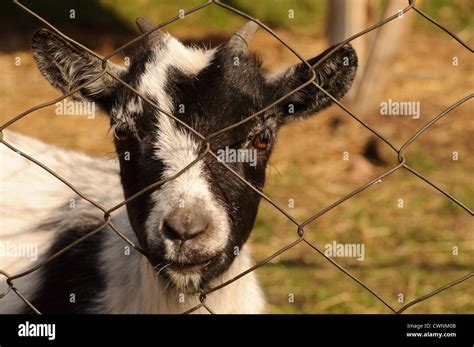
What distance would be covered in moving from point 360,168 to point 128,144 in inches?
144

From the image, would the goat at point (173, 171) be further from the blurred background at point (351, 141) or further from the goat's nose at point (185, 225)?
the blurred background at point (351, 141)

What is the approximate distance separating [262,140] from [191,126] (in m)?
0.33

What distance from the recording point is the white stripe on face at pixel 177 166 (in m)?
2.72

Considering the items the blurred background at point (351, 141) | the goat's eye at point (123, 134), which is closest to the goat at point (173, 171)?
the goat's eye at point (123, 134)

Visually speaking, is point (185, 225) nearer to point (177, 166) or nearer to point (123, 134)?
point (177, 166)

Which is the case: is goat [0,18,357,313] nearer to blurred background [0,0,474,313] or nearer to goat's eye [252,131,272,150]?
goat's eye [252,131,272,150]

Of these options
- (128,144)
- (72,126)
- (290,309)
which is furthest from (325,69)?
(72,126)

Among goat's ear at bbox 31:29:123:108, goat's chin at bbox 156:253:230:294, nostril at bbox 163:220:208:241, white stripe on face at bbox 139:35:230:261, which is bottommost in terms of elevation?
goat's chin at bbox 156:253:230:294

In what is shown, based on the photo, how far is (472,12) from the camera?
9.85 metres

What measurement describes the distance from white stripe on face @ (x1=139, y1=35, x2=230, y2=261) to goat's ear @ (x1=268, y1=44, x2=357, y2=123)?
0.30m

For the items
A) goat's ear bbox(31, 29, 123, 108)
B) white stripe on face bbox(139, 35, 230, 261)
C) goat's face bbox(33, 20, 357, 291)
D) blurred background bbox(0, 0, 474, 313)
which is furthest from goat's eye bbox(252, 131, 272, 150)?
goat's ear bbox(31, 29, 123, 108)

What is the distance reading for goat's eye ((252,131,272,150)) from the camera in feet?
10.0

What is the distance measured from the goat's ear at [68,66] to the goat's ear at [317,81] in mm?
654
